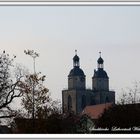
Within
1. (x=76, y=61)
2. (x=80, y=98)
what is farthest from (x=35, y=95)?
(x=80, y=98)

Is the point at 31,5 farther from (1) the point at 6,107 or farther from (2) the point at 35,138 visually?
(1) the point at 6,107

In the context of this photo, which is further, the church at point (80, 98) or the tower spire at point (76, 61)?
the church at point (80, 98)

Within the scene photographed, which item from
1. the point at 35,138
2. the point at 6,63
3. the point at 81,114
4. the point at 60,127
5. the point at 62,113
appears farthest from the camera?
the point at 81,114

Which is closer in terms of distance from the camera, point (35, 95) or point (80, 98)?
point (35, 95)

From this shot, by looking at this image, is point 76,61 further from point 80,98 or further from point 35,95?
point 80,98

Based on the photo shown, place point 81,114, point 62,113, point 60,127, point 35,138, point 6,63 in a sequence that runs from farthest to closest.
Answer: point 81,114
point 62,113
point 6,63
point 60,127
point 35,138

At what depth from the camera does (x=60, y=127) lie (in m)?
A: 7.56

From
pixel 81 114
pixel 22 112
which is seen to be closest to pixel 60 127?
pixel 22 112

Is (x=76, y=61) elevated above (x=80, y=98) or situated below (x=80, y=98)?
above

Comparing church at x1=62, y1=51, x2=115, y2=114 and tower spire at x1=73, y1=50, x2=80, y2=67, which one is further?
church at x1=62, y1=51, x2=115, y2=114

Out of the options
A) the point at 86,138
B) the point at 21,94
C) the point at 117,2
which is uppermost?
the point at 117,2

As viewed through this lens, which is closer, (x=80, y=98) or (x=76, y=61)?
(x=76, y=61)

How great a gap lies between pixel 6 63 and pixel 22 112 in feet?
2.73

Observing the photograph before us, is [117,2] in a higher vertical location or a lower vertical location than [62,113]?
higher
